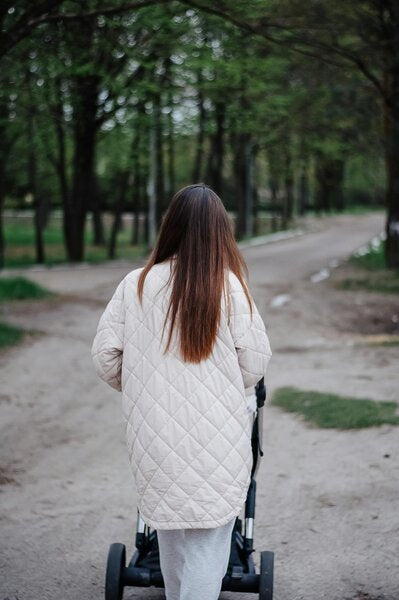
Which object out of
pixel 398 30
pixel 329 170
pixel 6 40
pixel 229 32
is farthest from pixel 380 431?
pixel 329 170

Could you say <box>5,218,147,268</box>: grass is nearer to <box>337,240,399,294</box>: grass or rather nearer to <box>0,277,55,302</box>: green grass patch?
<box>337,240,399,294</box>: grass

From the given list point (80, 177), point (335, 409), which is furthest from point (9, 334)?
point (80, 177)

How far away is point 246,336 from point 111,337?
522mm

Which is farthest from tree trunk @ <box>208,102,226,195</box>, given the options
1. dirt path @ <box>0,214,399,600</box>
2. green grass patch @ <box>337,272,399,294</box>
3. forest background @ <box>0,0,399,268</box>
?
dirt path @ <box>0,214,399,600</box>

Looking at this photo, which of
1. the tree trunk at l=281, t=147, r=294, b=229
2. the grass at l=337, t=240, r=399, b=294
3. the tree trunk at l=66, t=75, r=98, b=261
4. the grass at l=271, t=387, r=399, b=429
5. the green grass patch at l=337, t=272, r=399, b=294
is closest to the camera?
the grass at l=271, t=387, r=399, b=429

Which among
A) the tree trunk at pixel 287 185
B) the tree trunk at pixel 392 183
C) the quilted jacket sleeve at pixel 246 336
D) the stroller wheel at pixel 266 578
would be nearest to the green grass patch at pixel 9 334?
the stroller wheel at pixel 266 578

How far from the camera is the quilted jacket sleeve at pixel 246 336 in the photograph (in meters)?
3.11

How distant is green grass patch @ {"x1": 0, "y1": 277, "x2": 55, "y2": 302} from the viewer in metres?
15.6

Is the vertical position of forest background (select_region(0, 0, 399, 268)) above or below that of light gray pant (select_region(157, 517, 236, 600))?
above

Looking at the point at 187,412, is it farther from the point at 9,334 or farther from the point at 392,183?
the point at 392,183

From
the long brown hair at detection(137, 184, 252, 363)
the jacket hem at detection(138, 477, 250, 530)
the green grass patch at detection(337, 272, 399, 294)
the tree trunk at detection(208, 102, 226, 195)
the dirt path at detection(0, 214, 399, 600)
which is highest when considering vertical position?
the tree trunk at detection(208, 102, 226, 195)

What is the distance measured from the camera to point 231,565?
3.64 metres

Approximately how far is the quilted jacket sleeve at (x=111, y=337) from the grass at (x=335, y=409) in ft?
13.7

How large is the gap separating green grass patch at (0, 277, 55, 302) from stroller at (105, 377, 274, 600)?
40.1 ft
